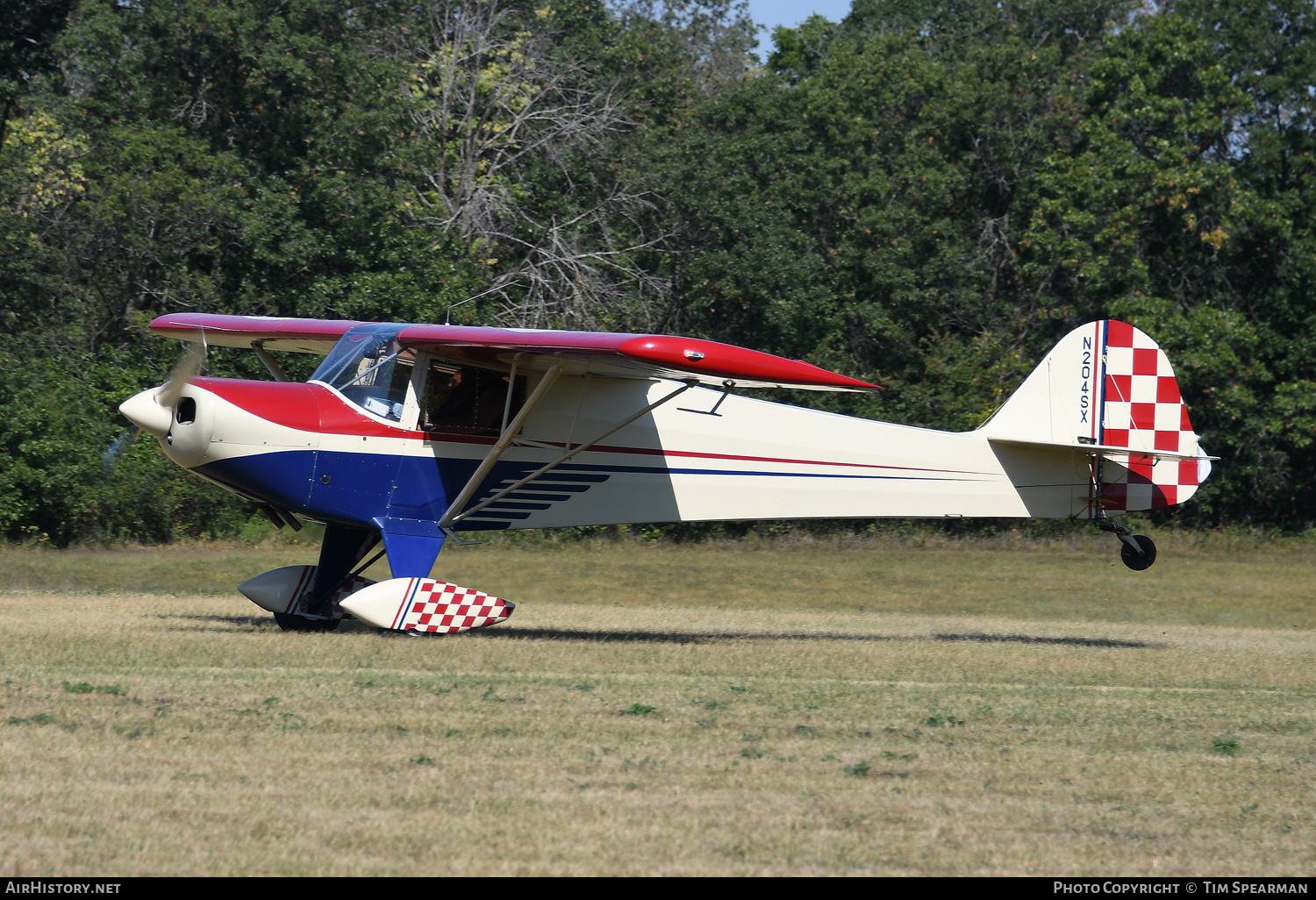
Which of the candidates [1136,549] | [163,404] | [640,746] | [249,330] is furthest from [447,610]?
[1136,549]

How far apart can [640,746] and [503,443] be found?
512 cm

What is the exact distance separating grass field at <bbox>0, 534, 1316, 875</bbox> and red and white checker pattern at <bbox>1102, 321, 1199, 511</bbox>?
62.4 inches

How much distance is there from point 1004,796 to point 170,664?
5.95 metres

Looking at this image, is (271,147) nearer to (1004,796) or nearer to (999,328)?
(999,328)

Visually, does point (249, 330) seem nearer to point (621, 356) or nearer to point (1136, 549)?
point (621, 356)

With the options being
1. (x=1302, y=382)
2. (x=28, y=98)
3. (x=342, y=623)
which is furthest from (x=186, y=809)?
(x=28, y=98)

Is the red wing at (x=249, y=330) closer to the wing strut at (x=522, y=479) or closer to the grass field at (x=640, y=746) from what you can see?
the wing strut at (x=522, y=479)

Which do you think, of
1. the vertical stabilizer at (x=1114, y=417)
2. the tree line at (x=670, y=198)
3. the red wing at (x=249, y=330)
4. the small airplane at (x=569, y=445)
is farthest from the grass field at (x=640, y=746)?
the tree line at (x=670, y=198)

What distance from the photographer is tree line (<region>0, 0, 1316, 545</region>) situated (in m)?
25.4

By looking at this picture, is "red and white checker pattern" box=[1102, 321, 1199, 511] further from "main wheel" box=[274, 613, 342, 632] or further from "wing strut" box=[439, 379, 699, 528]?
"main wheel" box=[274, 613, 342, 632]

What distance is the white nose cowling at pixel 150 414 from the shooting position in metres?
10.7

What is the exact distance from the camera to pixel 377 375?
38.4 ft

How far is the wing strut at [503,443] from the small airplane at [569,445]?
2cm

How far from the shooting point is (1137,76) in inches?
1178
